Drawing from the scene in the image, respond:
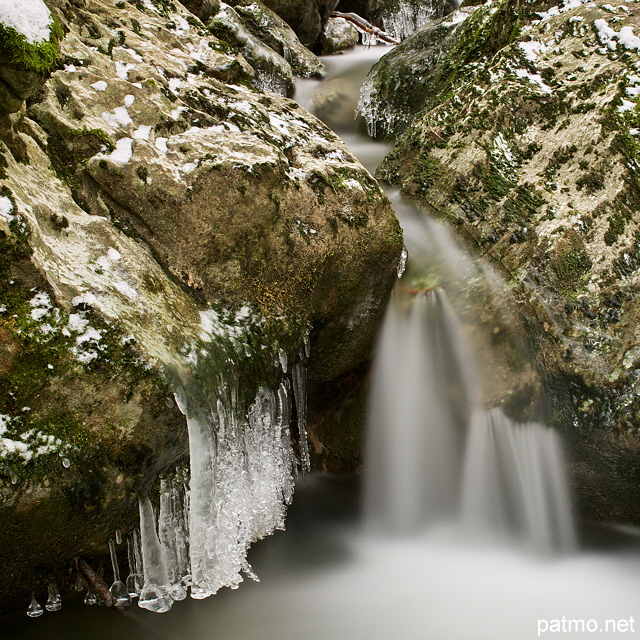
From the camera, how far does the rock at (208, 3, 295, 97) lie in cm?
629

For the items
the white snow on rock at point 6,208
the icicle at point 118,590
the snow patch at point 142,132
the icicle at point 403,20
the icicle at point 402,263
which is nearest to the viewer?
the white snow on rock at point 6,208

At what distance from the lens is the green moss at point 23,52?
6.61ft

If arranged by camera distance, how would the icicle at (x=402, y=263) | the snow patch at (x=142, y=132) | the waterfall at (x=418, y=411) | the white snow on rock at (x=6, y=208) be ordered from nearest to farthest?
the white snow on rock at (x=6, y=208) → the snow patch at (x=142, y=132) → the waterfall at (x=418, y=411) → the icicle at (x=402, y=263)

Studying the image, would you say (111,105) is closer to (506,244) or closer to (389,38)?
(506,244)

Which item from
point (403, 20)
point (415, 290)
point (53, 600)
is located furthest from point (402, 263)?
point (403, 20)

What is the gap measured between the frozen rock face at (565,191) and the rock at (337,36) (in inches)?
225

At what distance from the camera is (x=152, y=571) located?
2.54 m

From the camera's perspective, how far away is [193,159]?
2977mm

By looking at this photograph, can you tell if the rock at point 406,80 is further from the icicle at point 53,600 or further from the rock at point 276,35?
the icicle at point 53,600

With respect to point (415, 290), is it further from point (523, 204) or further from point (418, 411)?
point (523, 204)

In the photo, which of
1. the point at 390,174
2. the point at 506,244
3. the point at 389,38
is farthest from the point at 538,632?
the point at 389,38

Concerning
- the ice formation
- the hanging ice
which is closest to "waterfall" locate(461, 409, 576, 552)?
the hanging ice

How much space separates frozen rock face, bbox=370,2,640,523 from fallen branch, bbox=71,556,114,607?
9.43 ft
